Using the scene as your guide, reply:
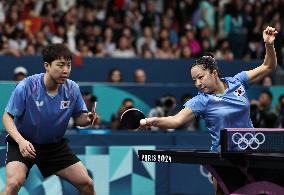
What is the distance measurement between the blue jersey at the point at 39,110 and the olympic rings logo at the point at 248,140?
7.64 ft

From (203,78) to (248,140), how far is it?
1.23 m

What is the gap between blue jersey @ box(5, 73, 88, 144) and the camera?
8.55 metres

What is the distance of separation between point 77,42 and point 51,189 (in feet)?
21.8

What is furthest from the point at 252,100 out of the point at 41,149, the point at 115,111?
the point at 41,149

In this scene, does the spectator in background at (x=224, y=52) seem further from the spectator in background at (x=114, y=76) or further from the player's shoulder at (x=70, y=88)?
the player's shoulder at (x=70, y=88)

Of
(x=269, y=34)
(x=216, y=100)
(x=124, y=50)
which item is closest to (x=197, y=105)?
(x=216, y=100)

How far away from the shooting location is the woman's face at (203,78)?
8.01 metres

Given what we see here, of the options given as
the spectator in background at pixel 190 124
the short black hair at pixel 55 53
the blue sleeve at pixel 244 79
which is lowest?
the spectator in background at pixel 190 124

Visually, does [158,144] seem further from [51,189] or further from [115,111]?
[115,111]

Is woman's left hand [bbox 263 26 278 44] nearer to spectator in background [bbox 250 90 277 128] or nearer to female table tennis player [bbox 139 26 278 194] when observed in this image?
female table tennis player [bbox 139 26 278 194]

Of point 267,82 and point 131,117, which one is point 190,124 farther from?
point 131,117

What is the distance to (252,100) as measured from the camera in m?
15.6

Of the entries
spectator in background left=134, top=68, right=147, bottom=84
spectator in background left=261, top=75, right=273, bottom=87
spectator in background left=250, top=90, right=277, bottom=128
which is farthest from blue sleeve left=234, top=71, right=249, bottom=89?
spectator in background left=261, top=75, right=273, bottom=87

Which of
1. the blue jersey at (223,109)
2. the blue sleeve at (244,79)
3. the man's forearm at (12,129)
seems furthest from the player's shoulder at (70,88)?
the blue sleeve at (244,79)
